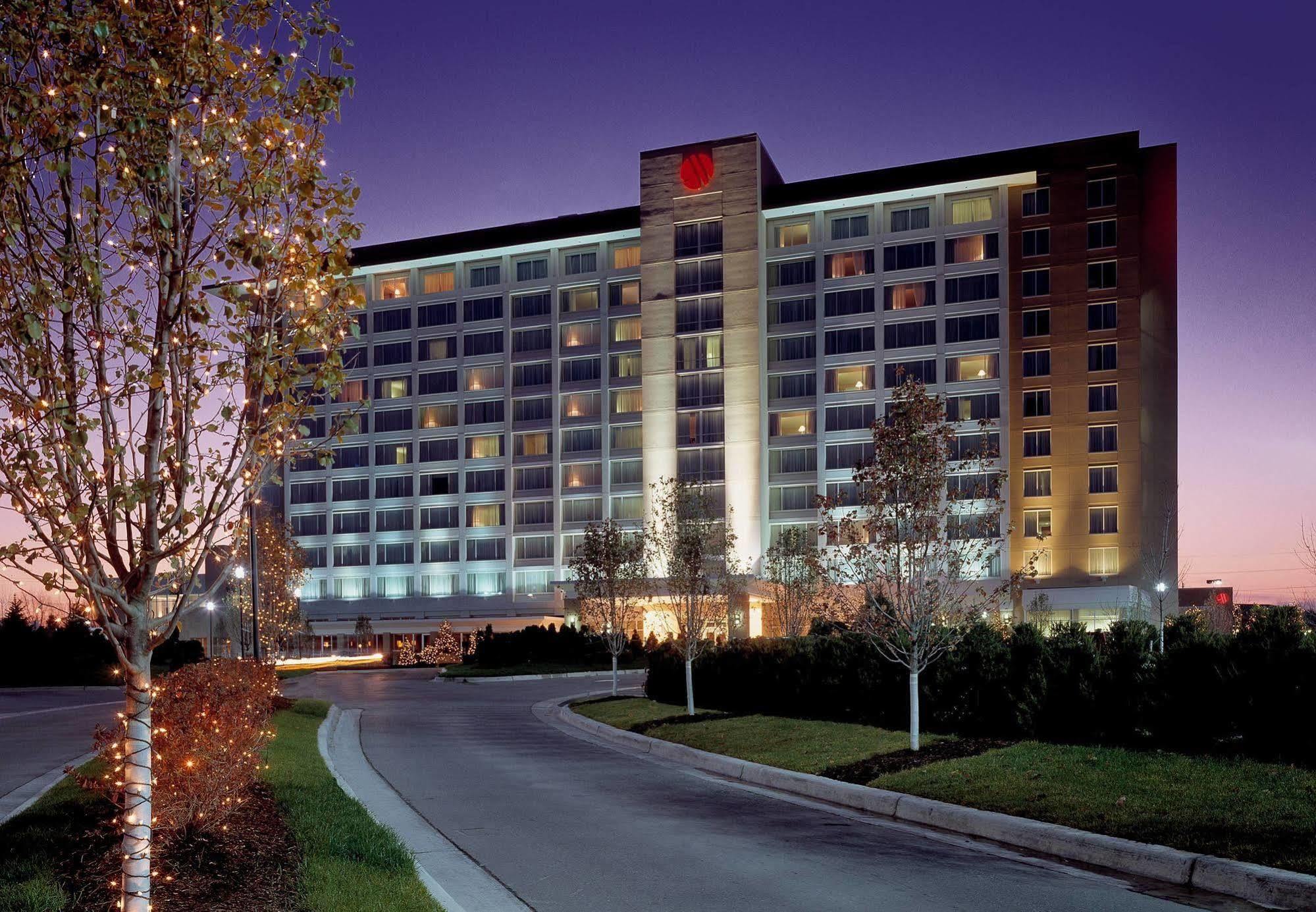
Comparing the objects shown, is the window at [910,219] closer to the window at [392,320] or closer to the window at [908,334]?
the window at [908,334]

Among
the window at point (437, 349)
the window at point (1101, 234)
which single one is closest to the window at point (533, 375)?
the window at point (437, 349)

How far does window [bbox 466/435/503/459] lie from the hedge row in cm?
7988

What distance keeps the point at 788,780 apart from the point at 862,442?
7309 cm

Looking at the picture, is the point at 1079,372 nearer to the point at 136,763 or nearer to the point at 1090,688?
the point at 1090,688

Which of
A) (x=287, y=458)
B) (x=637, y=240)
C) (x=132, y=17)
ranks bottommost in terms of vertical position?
(x=287, y=458)

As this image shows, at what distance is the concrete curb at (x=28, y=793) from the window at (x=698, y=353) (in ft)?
250

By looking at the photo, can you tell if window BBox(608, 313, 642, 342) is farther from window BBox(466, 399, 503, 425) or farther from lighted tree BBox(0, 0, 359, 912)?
lighted tree BBox(0, 0, 359, 912)

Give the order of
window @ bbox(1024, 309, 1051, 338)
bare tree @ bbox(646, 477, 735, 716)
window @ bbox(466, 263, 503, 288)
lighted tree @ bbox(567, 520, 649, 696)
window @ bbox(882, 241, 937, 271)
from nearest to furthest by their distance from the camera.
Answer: bare tree @ bbox(646, 477, 735, 716) < lighted tree @ bbox(567, 520, 649, 696) < window @ bbox(1024, 309, 1051, 338) < window @ bbox(882, 241, 937, 271) < window @ bbox(466, 263, 503, 288)

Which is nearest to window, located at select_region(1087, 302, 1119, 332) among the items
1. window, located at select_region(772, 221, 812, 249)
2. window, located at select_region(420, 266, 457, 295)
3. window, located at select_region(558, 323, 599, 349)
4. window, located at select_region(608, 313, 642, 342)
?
window, located at select_region(772, 221, 812, 249)

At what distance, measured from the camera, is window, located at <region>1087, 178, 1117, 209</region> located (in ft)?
274


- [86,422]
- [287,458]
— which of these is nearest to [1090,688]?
[287,458]

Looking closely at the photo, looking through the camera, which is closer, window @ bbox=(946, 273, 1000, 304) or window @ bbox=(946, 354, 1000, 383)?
window @ bbox=(946, 354, 1000, 383)

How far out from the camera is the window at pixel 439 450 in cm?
10331

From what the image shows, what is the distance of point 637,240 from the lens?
98438 millimetres
